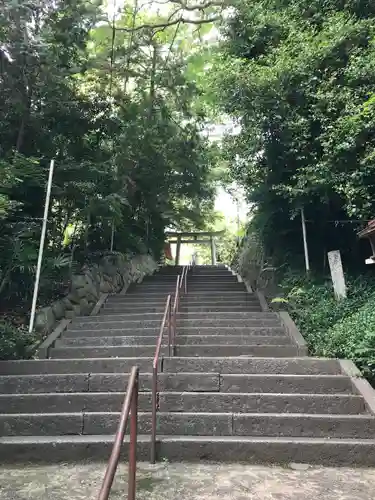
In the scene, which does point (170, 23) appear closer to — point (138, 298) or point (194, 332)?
point (138, 298)

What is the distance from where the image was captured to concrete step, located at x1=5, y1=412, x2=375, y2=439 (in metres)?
3.97

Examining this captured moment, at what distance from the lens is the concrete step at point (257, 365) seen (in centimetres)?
488

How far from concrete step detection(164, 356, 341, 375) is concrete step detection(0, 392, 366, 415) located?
1.84ft

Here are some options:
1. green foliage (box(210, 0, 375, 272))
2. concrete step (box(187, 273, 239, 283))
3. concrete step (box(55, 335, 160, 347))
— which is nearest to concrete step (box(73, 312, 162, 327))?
concrete step (box(55, 335, 160, 347))

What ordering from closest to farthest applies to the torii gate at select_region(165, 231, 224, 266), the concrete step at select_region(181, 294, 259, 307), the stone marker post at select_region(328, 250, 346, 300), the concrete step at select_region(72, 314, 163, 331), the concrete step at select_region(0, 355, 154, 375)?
the concrete step at select_region(0, 355, 154, 375) → the stone marker post at select_region(328, 250, 346, 300) → the concrete step at select_region(72, 314, 163, 331) → the concrete step at select_region(181, 294, 259, 307) → the torii gate at select_region(165, 231, 224, 266)

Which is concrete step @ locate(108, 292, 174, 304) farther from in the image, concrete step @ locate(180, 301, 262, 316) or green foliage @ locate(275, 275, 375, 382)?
green foliage @ locate(275, 275, 375, 382)

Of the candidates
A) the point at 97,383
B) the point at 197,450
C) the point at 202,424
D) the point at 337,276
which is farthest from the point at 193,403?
the point at 337,276

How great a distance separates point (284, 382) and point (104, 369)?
7.03 ft

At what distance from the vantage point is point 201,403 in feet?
14.2

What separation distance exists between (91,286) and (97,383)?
4.22m

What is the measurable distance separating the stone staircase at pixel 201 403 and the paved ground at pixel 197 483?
0.58 feet

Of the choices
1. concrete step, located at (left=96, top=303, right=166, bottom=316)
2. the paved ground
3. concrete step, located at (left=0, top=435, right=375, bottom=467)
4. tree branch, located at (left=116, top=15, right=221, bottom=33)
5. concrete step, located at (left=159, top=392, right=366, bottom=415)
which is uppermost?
tree branch, located at (left=116, top=15, right=221, bottom=33)

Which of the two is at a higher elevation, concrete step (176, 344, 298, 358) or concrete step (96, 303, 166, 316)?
concrete step (96, 303, 166, 316)

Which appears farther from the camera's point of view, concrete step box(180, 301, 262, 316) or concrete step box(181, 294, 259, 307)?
concrete step box(181, 294, 259, 307)
